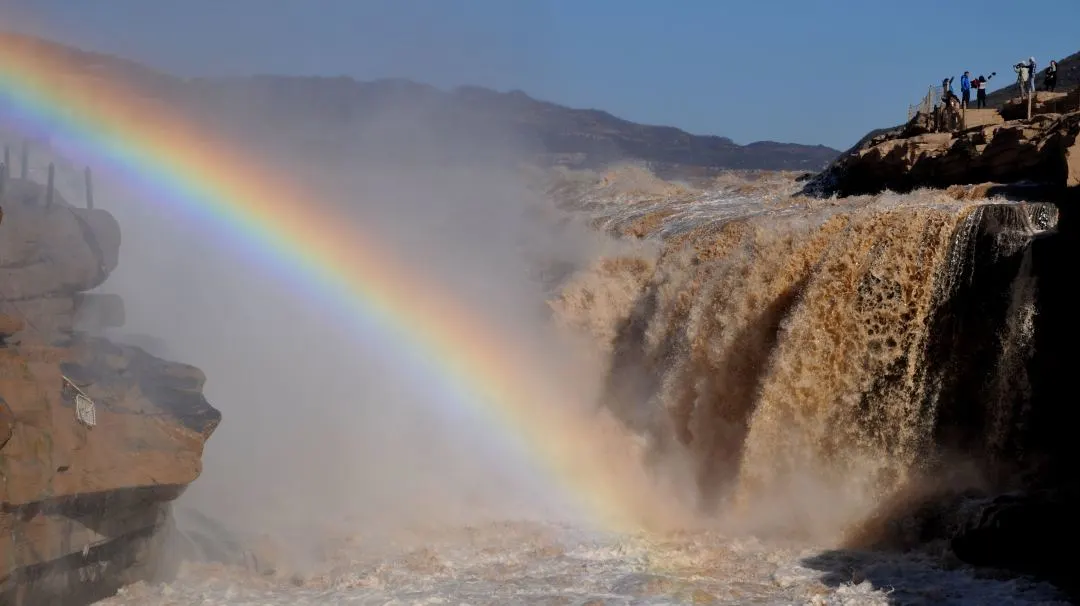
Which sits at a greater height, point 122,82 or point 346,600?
point 122,82

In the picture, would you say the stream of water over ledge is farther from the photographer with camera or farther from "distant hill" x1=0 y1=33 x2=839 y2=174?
"distant hill" x1=0 y1=33 x2=839 y2=174

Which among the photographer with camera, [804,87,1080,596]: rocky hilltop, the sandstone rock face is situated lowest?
[804,87,1080,596]: rocky hilltop

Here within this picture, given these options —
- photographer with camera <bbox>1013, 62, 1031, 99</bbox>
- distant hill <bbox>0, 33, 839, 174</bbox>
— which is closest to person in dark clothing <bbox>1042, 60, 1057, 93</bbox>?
photographer with camera <bbox>1013, 62, 1031, 99</bbox>

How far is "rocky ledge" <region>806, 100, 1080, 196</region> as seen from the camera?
17.5 m

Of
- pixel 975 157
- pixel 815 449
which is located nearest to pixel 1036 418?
pixel 815 449

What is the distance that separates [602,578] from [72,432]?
5.87 m

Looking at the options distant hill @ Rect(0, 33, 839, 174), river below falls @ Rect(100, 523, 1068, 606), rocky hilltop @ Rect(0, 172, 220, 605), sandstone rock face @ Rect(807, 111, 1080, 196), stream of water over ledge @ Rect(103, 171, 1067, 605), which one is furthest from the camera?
distant hill @ Rect(0, 33, 839, 174)

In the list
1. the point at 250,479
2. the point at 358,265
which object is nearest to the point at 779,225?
the point at 250,479

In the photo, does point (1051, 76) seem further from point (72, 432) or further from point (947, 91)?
point (72, 432)

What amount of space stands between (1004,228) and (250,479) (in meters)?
11.1

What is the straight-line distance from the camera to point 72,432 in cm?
1093

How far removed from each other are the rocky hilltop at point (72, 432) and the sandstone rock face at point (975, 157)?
1286cm

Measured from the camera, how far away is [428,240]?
2725 centimetres

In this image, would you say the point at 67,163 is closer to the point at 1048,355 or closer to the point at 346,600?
the point at 346,600
